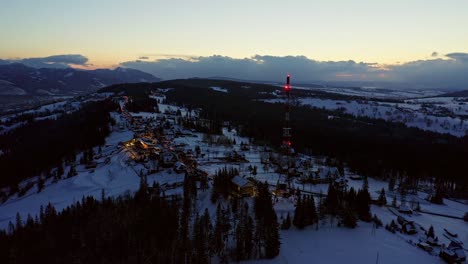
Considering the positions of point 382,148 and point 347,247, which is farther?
point 382,148

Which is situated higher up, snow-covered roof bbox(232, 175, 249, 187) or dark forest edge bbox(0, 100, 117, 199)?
snow-covered roof bbox(232, 175, 249, 187)

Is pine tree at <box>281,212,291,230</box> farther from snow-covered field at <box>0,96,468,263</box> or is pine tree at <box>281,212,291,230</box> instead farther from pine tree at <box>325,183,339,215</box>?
pine tree at <box>325,183,339,215</box>

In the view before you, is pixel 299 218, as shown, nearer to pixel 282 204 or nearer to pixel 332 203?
pixel 332 203

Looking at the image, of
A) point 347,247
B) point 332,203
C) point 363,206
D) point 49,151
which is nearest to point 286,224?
point 347,247

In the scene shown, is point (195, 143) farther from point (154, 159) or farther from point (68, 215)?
point (68, 215)

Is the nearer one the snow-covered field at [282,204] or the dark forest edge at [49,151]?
the snow-covered field at [282,204]

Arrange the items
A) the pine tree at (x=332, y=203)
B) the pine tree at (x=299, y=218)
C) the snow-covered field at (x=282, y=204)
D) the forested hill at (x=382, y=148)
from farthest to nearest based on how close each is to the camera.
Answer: the forested hill at (x=382, y=148) < the pine tree at (x=332, y=203) < the pine tree at (x=299, y=218) < the snow-covered field at (x=282, y=204)

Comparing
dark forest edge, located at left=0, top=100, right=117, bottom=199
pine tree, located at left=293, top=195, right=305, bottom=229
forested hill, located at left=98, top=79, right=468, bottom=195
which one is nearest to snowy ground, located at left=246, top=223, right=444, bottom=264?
pine tree, located at left=293, top=195, right=305, bottom=229

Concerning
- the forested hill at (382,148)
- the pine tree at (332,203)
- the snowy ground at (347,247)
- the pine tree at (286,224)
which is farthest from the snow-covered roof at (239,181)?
the forested hill at (382,148)

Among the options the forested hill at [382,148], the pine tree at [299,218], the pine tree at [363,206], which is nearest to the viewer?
the pine tree at [299,218]

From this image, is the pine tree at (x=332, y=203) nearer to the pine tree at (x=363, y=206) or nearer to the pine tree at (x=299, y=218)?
the pine tree at (x=363, y=206)

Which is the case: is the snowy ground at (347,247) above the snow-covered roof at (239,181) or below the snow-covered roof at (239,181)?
below
